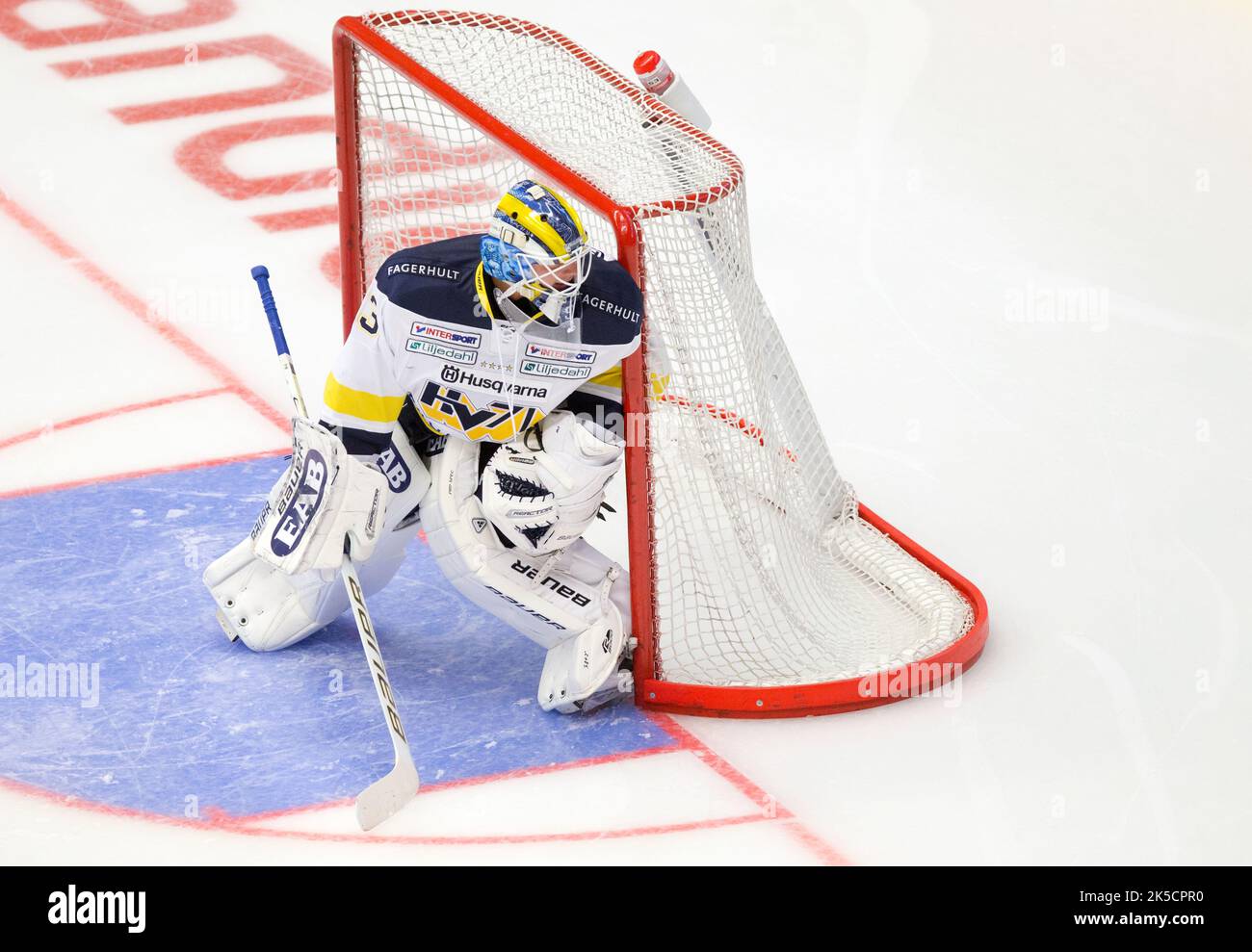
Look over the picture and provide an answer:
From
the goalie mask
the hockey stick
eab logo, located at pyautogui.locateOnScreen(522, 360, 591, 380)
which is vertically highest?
the goalie mask

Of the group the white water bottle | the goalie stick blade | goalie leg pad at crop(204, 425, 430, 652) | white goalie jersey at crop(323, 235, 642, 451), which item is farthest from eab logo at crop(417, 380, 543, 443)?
the white water bottle

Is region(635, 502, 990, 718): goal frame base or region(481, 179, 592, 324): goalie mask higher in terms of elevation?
region(481, 179, 592, 324): goalie mask

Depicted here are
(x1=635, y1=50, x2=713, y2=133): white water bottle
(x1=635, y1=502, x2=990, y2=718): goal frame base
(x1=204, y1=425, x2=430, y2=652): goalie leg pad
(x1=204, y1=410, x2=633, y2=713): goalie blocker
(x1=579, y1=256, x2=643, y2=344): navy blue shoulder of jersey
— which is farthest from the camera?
(x1=635, y1=50, x2=713, y2=133): white water bottle

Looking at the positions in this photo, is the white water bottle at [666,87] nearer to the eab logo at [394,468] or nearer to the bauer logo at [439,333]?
the bauer logo at [439,333]

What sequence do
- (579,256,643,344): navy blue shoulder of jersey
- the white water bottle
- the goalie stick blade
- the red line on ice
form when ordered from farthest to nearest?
the red line on ice, the white water bottle, (579,256,643,344): navy blue shoulder of jersey, the goalie stick blade

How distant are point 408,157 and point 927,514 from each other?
1.81 metres

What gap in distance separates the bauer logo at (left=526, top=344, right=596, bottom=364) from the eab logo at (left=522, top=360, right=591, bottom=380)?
15mm

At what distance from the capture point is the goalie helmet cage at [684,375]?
4.59 meters

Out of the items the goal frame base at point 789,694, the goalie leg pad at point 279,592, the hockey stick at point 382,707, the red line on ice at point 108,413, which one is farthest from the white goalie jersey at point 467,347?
the red line on ice at point 108,413

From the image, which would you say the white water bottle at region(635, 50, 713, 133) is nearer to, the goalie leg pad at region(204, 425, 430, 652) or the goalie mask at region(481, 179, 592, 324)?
the goalie mask at region(481, 179, 592, 324)

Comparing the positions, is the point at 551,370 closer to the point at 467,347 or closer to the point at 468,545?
the point at 467,347

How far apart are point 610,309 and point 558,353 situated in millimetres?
157

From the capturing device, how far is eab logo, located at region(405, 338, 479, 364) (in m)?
4.40
